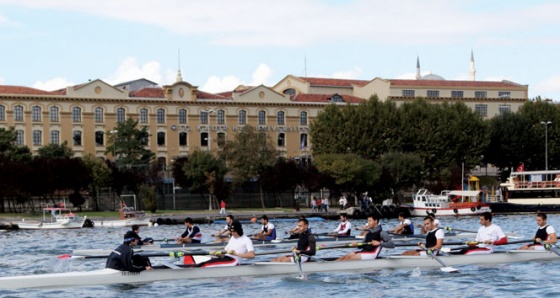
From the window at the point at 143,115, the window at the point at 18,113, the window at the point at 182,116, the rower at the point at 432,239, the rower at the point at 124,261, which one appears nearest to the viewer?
the rower at the point at 124,261

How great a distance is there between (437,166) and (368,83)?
95.5ft

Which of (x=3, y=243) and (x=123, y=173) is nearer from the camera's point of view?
(x=3, y=243)

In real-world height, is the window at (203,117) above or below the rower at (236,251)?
above

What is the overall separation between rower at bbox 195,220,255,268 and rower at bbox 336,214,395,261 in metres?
3.98

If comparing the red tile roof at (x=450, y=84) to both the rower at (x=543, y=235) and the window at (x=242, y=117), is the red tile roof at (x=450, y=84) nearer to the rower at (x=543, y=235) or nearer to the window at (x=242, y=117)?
the window at (x=242, y=117)

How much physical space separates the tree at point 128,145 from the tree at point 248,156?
14.4 meters

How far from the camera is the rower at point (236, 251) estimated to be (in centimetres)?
3321

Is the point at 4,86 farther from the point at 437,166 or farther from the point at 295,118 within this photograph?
Result: the point at 437,166

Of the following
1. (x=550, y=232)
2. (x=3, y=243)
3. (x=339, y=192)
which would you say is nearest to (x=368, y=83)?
(x=339, y=192)

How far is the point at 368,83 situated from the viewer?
148500 millimetres

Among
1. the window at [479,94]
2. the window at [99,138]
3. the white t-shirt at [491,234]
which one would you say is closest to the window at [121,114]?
the window at [99,138]

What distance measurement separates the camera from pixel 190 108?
131 meters

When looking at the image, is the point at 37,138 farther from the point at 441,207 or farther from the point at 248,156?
the point at 441,207

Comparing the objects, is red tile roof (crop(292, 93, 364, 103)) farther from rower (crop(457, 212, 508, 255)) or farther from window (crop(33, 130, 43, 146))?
rower (crop(457, 212, 508, 255))
